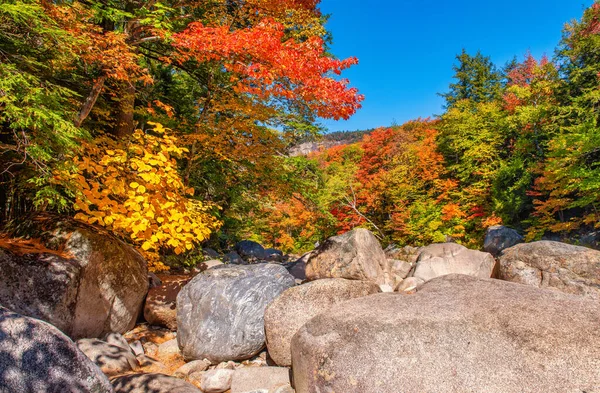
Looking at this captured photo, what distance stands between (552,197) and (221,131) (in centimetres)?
1899

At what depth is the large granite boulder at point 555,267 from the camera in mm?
6070

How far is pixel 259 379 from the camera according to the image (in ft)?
13.9

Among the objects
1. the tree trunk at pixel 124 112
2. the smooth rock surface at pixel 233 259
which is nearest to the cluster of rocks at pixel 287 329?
the tree trunk at pixel 124 112

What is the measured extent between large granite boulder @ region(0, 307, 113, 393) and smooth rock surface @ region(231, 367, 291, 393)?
7.28 feet

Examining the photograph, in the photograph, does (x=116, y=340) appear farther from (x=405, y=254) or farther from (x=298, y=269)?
(x=405, y=254)

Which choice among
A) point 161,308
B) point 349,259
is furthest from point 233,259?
point 161,308

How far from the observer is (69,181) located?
141 inches

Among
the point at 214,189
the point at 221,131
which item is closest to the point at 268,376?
the point at 221,131

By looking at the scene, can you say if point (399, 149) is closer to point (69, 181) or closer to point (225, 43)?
point (225, 43)

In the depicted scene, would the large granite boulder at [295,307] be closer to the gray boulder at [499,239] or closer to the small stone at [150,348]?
the small stone at [150,348]

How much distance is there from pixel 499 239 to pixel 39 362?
19600 mm

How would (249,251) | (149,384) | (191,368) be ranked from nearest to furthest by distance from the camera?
1. (149,384)
2. (191,368)
3. (249,251)

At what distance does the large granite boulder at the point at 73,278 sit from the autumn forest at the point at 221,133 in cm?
51

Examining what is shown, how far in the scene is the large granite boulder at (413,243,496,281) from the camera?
37.5 ft
